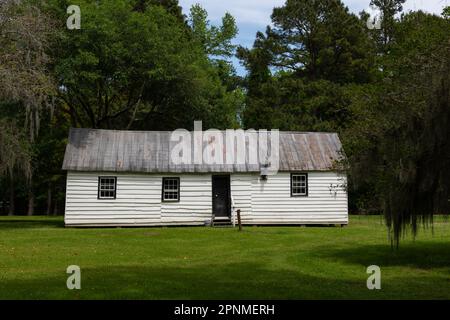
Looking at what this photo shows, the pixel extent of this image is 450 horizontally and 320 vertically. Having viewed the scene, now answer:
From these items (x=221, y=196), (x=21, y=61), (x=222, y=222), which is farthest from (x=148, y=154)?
(x=21, y=61)

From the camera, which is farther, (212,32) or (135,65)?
(212,32)

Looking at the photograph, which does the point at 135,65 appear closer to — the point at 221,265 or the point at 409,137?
the point at 221,265

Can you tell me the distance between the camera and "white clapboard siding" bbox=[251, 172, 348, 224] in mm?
25688

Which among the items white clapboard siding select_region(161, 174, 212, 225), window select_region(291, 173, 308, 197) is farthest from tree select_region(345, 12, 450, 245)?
white clapboard siding select_region(161, 174, 212, 225)

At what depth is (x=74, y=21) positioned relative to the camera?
24703 mm

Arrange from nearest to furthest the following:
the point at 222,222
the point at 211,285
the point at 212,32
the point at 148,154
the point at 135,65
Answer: the point at 211,285 < the point at 222,222 < the point at 148,154 < the point at 135,65 < the point at 212,32

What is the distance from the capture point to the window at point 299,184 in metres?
25.9

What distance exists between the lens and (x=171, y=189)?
25.3 metres

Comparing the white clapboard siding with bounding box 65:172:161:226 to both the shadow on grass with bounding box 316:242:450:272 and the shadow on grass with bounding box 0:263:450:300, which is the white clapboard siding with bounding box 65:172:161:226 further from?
the shadow on grass with bounding box 0:263:450:300

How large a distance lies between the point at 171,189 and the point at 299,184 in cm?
606

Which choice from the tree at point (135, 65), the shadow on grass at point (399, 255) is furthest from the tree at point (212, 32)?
the shadow on grass at point (399, 255)

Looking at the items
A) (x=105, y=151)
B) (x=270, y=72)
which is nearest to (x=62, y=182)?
(x=105, y=151)

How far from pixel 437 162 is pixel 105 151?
16825 millimetres
